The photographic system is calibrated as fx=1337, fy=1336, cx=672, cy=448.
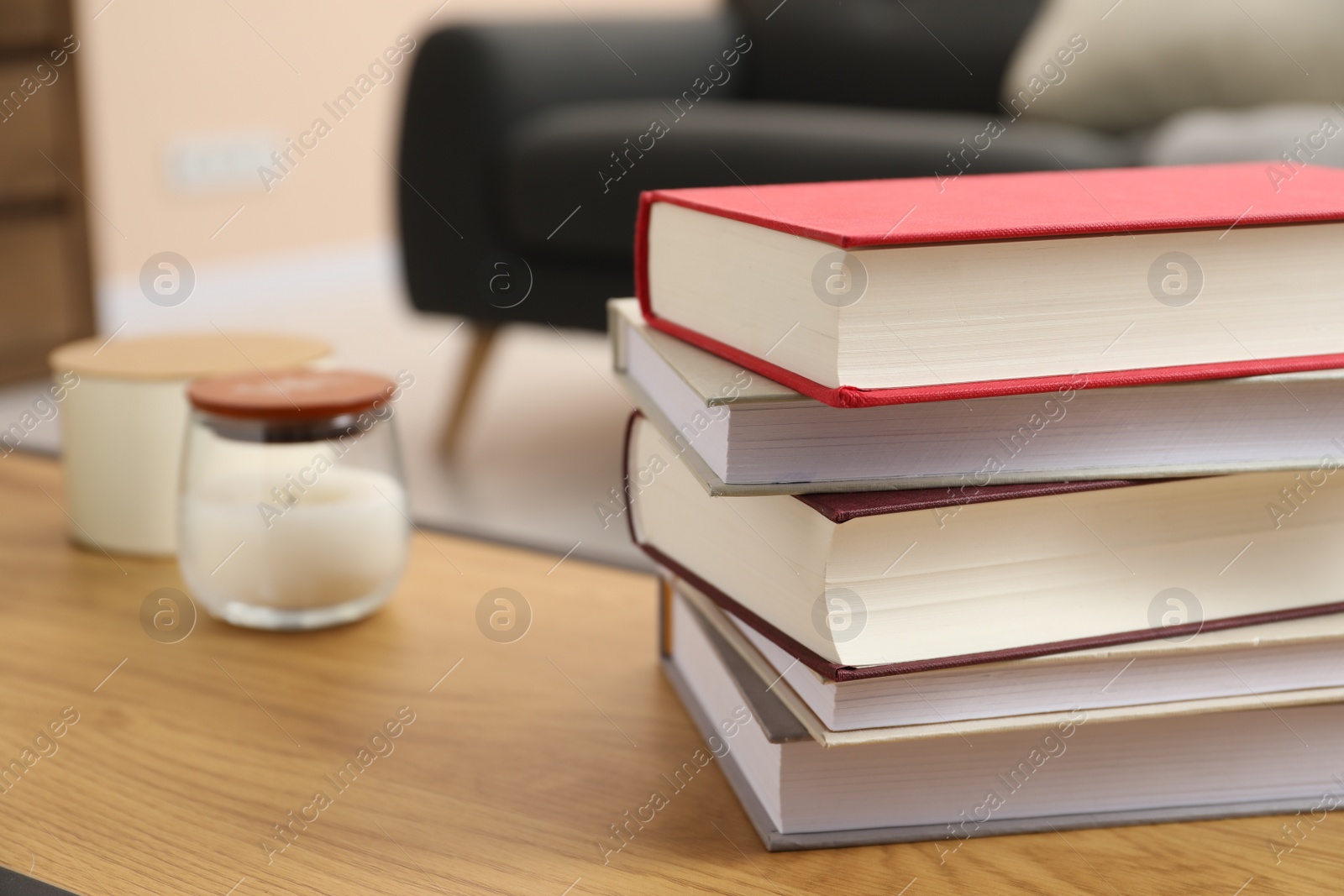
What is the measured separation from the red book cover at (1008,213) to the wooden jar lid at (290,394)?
5.8 inches

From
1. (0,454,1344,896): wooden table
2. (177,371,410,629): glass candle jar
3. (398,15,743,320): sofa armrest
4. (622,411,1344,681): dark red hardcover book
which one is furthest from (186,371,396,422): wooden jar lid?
(398,15,743,320): sofa armrest

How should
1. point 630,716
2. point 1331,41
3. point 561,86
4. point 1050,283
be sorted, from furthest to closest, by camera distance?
point 561,86 → point 1331,41 → point 630,716 → point 1050,283

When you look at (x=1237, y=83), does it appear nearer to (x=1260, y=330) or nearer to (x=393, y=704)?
(x=1260, y=330)

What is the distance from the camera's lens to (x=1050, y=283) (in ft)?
1.41

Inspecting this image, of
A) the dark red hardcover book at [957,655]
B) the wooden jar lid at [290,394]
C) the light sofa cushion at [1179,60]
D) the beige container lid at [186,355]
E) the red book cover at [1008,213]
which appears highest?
the light sofa cushion at [1179,60]

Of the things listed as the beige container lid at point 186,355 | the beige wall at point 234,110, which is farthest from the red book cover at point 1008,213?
the beige wall at point 234,110

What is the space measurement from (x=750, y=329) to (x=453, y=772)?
0.19 m

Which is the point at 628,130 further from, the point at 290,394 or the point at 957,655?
the point at 957,655

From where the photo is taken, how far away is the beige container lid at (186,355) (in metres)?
0.70

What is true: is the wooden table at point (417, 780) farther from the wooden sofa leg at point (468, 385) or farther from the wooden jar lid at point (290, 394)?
the wooden sofa leg at point (468, 385)

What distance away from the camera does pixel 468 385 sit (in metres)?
2.24

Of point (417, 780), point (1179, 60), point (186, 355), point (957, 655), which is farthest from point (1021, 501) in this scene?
point (1179, 60)

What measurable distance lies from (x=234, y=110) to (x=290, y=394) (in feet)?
10.2

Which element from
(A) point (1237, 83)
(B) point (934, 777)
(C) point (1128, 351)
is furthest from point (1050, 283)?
(A) point (1237, 83)
